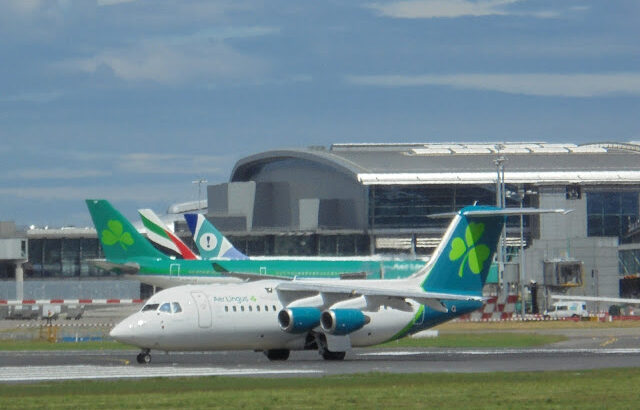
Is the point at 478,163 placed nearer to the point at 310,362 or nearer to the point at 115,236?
the point at 115,236

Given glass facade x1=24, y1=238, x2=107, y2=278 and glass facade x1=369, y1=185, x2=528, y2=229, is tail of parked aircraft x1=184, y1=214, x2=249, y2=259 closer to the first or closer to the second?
glass facade x1=369, y1=185, x2=528, y2=229

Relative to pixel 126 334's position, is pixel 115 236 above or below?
above

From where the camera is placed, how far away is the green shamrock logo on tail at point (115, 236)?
3287 inches

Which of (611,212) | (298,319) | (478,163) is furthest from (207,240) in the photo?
(611,212)

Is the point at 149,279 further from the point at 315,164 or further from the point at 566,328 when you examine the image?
the point at 315,164

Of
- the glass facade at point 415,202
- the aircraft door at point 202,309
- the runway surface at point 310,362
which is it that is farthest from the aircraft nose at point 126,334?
the glass facade at point 415,202

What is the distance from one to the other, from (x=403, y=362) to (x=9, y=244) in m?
98.9

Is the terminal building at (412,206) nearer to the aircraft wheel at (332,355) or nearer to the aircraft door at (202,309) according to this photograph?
the aircraft wheel at (332,355)

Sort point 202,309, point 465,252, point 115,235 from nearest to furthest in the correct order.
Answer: point 202,309 < point 465,252 < point 115,235

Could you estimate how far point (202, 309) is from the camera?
47594mm

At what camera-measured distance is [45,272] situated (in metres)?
151

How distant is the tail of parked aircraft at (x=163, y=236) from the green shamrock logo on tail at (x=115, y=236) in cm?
1675

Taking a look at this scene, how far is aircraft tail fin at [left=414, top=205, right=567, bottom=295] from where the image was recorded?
51.8m

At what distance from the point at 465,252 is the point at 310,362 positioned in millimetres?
8427
